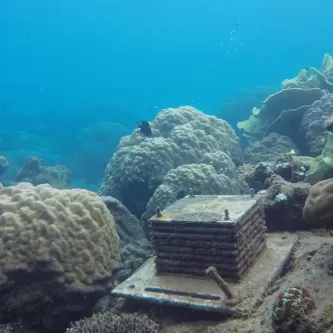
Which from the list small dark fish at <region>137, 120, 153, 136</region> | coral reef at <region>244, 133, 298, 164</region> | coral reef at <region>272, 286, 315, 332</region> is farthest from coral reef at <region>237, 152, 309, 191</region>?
coral reef at <region>272, 286, 315, 332</region>

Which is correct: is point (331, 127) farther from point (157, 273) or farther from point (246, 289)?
point (157, 273)

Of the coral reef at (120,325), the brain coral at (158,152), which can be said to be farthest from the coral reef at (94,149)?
the coral reef at (120,325)

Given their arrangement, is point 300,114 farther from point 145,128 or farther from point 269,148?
point 145,128

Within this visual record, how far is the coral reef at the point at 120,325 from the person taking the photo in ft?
13.2

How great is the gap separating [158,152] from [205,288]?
5068 mm

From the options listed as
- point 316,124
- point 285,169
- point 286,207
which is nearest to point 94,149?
point 316,124

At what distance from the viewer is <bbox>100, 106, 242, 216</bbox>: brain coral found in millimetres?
8808

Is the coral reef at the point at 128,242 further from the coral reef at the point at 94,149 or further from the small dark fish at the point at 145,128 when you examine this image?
the coral reef at the point at 94,149

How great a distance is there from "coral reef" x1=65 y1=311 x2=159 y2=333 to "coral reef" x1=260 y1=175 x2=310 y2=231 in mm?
3060

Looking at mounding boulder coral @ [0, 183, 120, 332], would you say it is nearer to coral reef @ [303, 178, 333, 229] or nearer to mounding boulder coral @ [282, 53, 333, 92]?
coral reef @ [303, 178, 333, 229]

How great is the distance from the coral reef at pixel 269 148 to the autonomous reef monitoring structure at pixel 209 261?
17.6ft

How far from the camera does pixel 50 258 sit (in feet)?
15.6

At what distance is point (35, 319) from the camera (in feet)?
15.6

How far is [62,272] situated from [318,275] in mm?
3412
